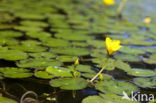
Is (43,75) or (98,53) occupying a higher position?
(98,53)

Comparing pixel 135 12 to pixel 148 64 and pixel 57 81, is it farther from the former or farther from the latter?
pixel 57 81

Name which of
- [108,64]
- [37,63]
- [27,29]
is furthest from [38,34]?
[108,64]

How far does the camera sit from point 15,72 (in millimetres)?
1470

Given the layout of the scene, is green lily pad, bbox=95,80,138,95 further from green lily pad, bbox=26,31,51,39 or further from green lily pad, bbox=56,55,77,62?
green lily pad, bbox=26,31,51,39

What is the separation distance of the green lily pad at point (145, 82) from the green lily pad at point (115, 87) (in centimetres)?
8

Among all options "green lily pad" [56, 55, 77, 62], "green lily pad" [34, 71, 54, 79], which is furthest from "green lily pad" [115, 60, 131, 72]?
"green lily pad" [34, 71, 54, 79]

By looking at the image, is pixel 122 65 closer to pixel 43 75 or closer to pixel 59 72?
pixel 59 72

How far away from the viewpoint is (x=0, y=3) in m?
3.60

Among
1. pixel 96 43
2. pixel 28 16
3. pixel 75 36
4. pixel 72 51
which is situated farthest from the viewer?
pixel 28 16

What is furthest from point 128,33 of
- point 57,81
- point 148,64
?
point 57,81

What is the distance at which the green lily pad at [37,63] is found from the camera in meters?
1.60

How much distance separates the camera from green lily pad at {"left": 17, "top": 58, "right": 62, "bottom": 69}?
160 centimetres

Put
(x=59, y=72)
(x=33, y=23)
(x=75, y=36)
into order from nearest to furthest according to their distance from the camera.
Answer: (x=59, y=72)
(x=75, y=36)
(x=33, y=23)

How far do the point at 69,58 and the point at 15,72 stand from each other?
0.51 meters
